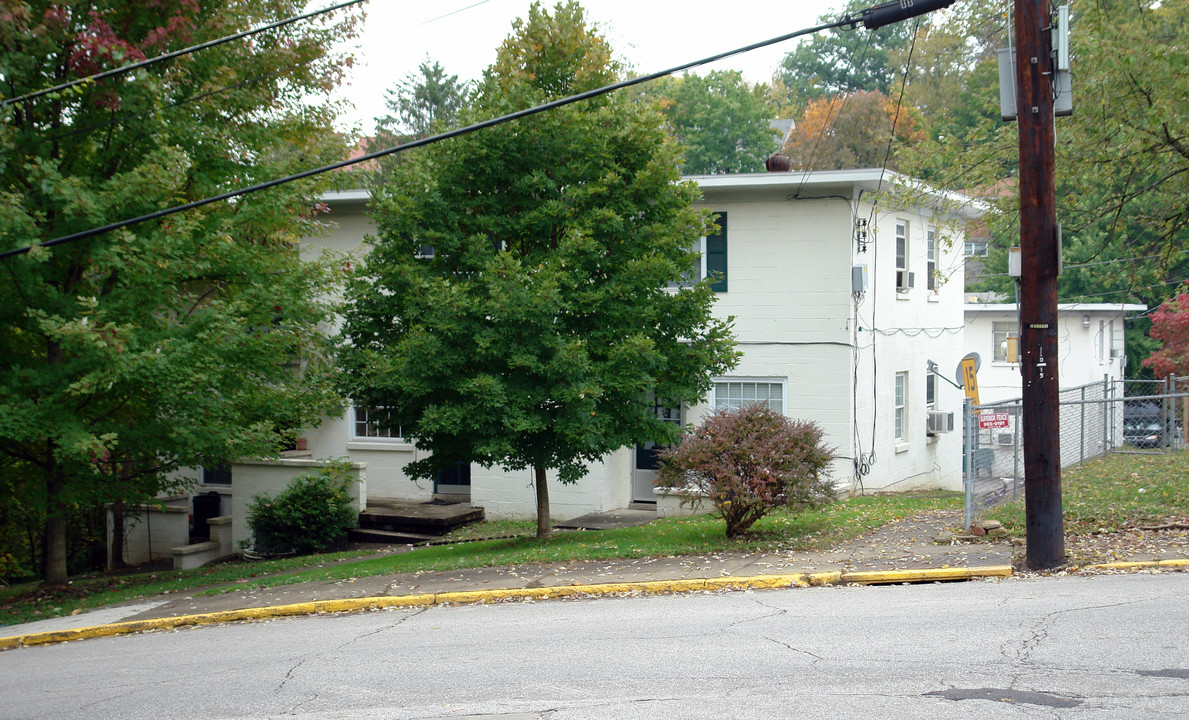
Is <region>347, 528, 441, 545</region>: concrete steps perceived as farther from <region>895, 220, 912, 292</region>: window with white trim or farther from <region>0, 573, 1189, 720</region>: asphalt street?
<region>895, 220, 912, 292</region>: window with white trim

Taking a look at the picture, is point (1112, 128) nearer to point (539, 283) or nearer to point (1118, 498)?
point (1118, 498)

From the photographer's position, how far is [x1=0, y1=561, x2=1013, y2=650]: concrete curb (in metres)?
10.3

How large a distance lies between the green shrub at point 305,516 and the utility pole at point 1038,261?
12.5 metres

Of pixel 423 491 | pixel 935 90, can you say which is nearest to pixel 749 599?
pixel 423 491

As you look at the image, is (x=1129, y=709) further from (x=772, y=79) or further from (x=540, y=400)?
(x=772, y=79)

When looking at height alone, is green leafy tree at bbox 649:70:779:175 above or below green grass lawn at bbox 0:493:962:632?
above

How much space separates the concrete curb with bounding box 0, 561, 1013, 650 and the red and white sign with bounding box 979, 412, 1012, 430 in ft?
11.0

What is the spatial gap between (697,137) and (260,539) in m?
34.1

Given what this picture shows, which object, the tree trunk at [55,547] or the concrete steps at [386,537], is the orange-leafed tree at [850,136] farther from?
the tree trunk at [55,547]

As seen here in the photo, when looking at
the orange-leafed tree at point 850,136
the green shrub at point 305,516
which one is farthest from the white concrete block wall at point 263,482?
the orange-leafed tree at point 850,136

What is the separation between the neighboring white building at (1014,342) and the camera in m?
29.8

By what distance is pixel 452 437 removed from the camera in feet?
43.4

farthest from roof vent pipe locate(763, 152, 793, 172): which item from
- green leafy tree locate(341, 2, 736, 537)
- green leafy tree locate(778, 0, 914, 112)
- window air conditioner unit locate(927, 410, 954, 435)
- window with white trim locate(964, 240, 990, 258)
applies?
green leafy tree locate(778, 0, 914, 112)

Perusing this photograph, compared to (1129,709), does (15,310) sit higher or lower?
higher
